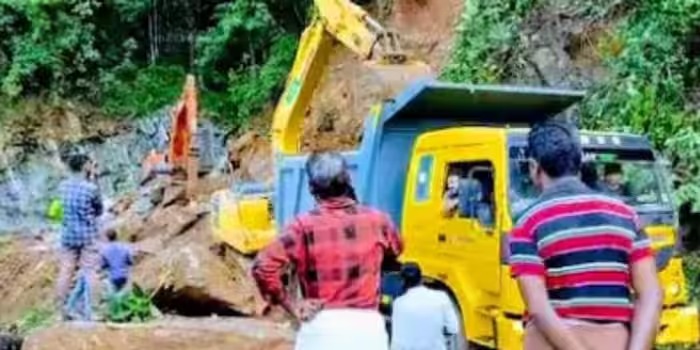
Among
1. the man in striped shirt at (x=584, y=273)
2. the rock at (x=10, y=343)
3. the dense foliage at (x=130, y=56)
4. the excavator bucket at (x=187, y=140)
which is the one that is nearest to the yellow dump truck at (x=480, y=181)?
the rock at (x=10, y=343)

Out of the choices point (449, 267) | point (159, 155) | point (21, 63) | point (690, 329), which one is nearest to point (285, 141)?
point (449, 267)

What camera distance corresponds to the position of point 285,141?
13.9 m

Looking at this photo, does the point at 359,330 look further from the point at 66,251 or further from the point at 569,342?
the point at 66,251

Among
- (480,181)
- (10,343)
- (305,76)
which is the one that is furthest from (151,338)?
(305,76)

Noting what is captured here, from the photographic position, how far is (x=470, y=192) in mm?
9172

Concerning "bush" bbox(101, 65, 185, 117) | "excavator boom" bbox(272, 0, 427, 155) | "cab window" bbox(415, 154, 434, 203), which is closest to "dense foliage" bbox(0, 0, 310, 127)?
"bush" bbox(101, 65, 185, 117)

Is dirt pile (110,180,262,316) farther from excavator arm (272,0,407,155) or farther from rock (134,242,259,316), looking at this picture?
excavator arm (272,0,407,155)

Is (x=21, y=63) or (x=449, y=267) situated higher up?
(x=21, y=63)

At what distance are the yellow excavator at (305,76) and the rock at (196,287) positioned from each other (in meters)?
1.03

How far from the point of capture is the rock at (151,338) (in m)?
8.81

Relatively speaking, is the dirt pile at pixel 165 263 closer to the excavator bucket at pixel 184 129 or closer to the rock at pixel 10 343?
the excavator bucket at pixel 184 129

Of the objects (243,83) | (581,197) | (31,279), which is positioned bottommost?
(31,279)

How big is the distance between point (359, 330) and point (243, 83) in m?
20.4

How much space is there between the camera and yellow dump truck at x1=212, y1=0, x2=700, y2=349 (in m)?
8.83
